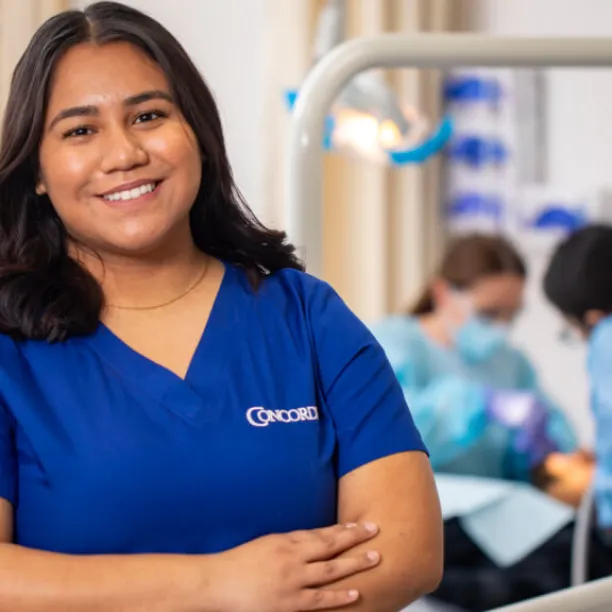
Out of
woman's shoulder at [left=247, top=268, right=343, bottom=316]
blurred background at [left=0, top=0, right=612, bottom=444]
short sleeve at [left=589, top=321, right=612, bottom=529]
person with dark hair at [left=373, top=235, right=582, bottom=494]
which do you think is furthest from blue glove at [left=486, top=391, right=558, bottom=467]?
woman's shoulder at [left=247, top=268, right=343, bottom=316]

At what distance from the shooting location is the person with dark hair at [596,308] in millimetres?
2660

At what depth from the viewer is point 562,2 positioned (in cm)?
461

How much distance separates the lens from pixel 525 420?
10.8 feet

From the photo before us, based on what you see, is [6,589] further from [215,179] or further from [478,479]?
[478,479]

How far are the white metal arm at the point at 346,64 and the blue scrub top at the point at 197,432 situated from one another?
33cm

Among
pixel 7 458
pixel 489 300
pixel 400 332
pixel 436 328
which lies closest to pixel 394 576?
pixel 7 458

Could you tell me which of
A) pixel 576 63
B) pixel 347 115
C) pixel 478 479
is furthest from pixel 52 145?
pixel 478 479

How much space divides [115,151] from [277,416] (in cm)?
31

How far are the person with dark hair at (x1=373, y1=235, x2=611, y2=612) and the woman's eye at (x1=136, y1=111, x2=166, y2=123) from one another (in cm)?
178

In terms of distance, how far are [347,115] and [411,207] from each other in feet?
6.87

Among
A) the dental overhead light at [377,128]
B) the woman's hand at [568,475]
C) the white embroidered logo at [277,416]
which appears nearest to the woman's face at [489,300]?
the woman's hand at [568,475]

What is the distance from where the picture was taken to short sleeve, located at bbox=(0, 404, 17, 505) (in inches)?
44.5

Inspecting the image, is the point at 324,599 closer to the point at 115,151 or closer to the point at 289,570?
the point at 289,570

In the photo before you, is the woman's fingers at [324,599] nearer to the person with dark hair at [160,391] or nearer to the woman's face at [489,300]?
the person with dark hair at [160,391]
